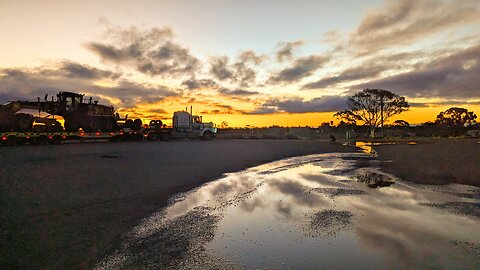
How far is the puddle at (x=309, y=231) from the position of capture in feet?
13.6

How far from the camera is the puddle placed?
13.6 ft

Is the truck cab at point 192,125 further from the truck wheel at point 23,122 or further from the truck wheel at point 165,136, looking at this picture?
the truck wheel at point 23,122

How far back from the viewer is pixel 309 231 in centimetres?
550

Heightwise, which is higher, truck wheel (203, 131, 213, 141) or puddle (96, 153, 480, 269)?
truck wheel (203, 131, 213, 141)

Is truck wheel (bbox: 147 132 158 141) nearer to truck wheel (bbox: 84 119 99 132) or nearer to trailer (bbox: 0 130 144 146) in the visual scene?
trailer (bbox: 0 130 144 146)

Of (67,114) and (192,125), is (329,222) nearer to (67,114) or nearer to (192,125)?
(67,114)

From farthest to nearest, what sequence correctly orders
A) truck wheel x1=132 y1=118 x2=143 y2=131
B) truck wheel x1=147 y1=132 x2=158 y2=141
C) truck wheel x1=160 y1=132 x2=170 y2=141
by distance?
truck wheel x1=160 y1=132 x2=170 y2=141
truck wheel x1=147 y1=132 x2=158 y2=141
truck wheel x1=132 y1=118 x2=143 y2=131

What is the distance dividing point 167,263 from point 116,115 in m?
35.9

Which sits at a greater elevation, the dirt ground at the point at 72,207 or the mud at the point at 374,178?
the mud at the point at 374,178

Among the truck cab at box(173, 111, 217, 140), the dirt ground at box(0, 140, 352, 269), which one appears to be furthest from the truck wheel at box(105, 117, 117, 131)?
the dirt ground at box(0, 140, 352, 269)

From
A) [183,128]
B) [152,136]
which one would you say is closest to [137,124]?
[152,136]

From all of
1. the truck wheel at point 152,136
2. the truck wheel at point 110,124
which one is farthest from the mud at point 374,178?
the truck wheel at point 152,136

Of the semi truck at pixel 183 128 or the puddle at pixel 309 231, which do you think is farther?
the semi truck at pixel 183 128

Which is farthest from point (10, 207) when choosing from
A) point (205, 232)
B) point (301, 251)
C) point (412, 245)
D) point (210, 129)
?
point (210, 129)
